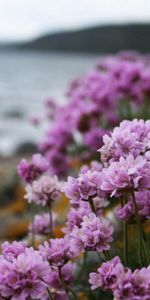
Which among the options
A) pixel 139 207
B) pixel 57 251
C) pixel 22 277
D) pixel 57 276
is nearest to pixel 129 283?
pixel 22 277

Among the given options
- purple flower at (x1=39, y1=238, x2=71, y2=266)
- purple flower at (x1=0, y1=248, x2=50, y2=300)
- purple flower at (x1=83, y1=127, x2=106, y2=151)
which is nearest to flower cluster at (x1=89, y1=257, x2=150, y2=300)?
purple flower at (x1=0, y1=248, x2=50, y2=300)

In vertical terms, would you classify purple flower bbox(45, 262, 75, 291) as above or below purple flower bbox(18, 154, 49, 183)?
below

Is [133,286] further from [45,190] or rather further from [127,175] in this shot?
[45,190]

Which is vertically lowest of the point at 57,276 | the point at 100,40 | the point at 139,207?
the point at 57,276

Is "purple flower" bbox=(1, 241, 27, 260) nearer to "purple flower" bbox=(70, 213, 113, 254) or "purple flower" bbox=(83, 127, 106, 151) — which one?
"purple flower" bbox=(70, 213, 113, 254)

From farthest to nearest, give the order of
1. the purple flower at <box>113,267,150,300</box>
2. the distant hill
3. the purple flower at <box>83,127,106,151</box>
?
the distant hill
the purple flower at <box>83,127,106,151</box>
the purple flower at <box>113,267,150,300</box>

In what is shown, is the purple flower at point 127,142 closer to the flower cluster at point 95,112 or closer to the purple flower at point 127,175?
the purple flower at point 127,175
